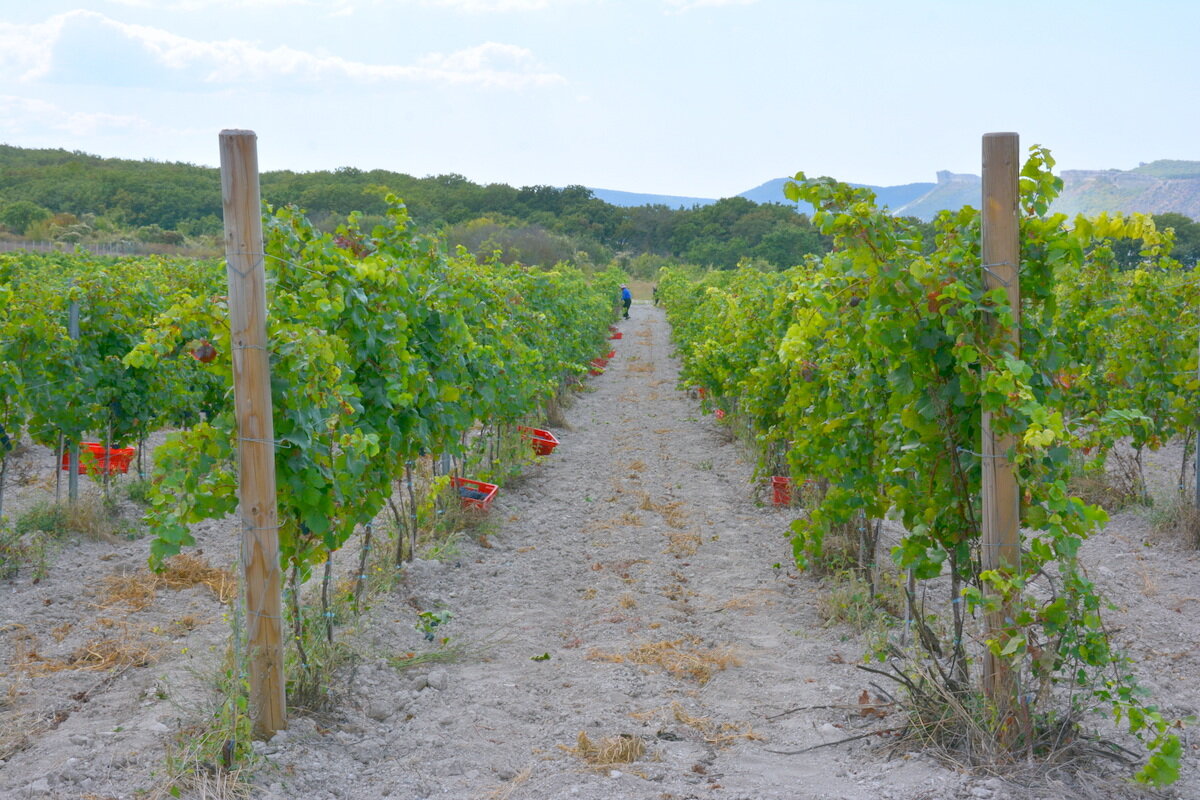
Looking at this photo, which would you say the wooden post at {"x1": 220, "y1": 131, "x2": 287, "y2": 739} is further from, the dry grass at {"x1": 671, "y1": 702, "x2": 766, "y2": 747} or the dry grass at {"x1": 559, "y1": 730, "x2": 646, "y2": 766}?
the dry grass at {"x1": 671, "y1": 702, "x2": 766, "y2": 747}

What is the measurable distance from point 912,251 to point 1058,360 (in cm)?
68

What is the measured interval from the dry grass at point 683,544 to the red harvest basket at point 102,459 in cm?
436

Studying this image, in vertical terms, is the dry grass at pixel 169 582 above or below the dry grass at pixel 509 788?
above

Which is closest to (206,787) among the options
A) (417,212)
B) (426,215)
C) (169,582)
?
(169,582)

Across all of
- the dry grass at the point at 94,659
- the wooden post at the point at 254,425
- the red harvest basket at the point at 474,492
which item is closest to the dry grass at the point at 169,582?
the dry grass at the point at 94,659

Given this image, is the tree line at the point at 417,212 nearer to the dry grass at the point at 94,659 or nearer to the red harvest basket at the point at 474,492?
the red harvest basket at the point at 474,492

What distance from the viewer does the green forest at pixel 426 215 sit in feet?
153

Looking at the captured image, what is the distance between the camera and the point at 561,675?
15.1 ft

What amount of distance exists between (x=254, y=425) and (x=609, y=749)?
1.81m

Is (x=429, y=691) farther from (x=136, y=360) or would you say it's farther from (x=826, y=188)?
(x=826, y=188)

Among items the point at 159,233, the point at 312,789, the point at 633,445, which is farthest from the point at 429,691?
the point at 159,233

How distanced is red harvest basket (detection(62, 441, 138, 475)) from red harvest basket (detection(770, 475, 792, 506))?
525 cm

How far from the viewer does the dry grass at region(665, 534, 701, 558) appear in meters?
6.72

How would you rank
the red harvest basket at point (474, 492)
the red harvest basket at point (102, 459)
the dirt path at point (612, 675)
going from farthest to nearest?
the red harvest basket at point (102, 459) → the red harvest basket at point (474, 492) → the dirt path at point (612, 675)
